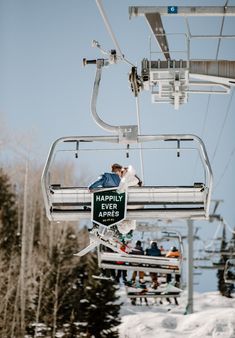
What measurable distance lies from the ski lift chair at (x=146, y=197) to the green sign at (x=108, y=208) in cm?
5

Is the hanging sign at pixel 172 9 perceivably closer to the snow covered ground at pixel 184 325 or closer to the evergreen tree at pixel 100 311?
the snow covered ground at pixel 184 325

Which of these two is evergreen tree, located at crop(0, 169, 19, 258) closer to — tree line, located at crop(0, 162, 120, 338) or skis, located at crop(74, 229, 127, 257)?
tree line, located at crop(0, 162, 120, 338)

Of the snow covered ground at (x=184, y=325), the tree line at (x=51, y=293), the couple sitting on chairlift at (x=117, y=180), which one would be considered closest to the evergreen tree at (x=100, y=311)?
the tree line at (x=51, y=293)

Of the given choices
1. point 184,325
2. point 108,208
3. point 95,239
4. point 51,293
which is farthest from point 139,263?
point 184,325

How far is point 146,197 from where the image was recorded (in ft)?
16.6

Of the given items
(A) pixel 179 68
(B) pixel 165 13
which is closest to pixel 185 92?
(A) pixel 179 68

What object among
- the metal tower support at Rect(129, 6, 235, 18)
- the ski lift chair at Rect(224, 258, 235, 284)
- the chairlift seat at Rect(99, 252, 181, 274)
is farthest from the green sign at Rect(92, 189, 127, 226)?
the ski lift chair at Rect(224, 258, 235, 284)

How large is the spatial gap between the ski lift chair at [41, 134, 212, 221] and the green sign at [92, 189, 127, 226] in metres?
0.05

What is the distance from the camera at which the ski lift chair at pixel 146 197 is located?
197 inches

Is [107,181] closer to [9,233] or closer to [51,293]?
[51,293]

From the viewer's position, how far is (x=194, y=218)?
5.12 meters

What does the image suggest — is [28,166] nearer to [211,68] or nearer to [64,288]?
[64,288]

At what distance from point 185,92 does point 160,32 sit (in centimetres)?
74

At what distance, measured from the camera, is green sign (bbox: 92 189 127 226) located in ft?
16.9
